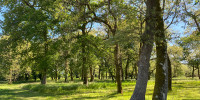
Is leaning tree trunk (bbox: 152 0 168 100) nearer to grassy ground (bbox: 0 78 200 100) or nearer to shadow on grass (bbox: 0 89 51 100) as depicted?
grassy ground (bbox: 0 78 200 100)

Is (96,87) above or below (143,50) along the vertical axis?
below

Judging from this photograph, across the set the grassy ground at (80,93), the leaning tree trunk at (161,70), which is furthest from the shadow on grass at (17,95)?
the leaning tree trunk at (161,70)

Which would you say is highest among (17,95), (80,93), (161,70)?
(161,70)

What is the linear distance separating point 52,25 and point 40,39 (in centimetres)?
188

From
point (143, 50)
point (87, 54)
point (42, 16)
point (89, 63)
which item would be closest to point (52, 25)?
point (42, 16)

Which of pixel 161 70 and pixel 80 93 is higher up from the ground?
pixel 161 70

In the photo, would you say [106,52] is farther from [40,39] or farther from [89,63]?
[40,39]

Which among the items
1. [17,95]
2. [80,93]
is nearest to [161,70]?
[80,93]

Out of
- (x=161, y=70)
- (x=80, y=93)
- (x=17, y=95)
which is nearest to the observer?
(x=161, y=70)

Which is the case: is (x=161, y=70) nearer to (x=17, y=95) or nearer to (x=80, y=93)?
(x=80, y=93)

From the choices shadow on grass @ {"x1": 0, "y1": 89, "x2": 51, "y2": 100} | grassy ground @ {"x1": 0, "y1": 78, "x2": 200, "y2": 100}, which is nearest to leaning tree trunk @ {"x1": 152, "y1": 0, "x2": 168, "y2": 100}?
grassy ground @ {"x1": 0, "y1": 78, "x2": 200, "y2": 100}

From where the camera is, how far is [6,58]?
1545cm

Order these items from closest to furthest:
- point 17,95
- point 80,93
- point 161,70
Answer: point 161,70 < point 17,95 < point 80,93

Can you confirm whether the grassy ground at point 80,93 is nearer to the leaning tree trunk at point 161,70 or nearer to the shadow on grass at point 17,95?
the shadow on grass at point 17,95
